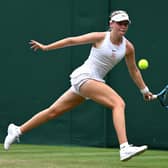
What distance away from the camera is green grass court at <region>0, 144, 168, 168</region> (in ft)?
24.5

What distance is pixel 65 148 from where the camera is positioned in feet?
33.6

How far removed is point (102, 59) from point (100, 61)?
0.10 feet

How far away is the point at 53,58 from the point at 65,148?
139 centimetres

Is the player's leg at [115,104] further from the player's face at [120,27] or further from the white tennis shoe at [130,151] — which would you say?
the player's face at [120,27]

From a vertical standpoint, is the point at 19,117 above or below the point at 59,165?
above

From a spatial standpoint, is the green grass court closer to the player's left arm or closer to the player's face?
Result: the player's left arm

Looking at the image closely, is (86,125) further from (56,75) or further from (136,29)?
(136,29)

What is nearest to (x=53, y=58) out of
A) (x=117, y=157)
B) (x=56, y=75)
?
(x=56, y=75)

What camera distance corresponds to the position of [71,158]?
27.4 ft

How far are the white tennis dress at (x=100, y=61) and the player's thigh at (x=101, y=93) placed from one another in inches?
2.4

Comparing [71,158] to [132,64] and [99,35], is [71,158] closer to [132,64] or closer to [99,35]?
[132,64]

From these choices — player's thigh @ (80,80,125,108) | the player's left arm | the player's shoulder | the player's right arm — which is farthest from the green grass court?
the player's shoulder

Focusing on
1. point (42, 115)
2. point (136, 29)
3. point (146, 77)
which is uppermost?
point (136, 29)

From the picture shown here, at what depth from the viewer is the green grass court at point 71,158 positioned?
24.5 ft
